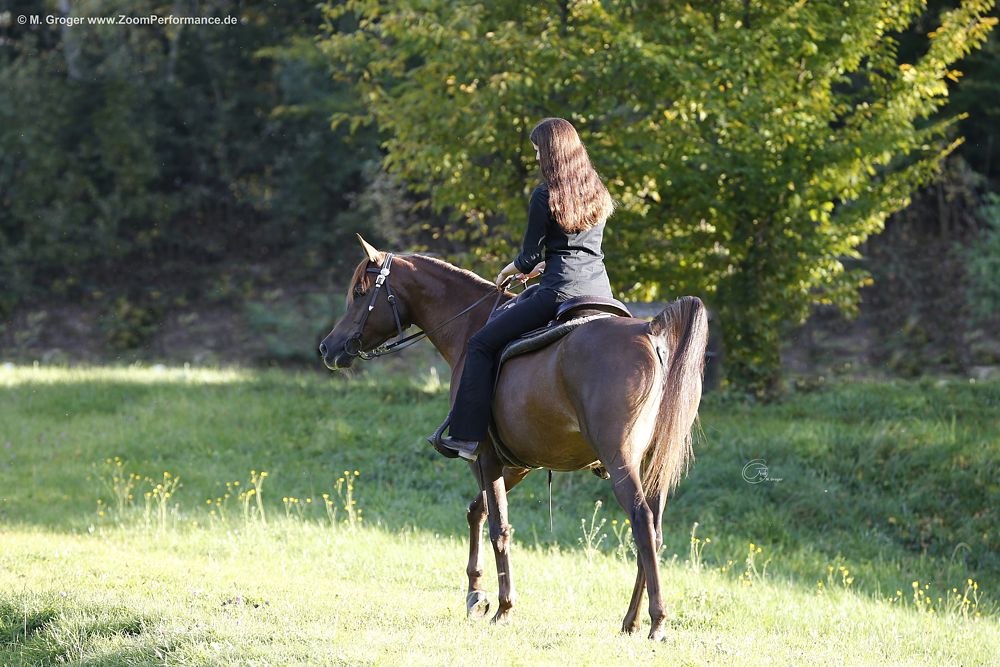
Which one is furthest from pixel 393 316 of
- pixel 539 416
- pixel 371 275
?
pixel 539 416

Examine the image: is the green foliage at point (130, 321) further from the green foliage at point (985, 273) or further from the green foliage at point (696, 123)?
the green foliage at point (985, 273)

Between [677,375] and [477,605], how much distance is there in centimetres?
215

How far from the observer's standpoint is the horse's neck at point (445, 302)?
25.1 feet

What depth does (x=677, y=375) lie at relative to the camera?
6191mm

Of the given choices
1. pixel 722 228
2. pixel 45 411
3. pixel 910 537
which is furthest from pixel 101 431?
pixel 910 537

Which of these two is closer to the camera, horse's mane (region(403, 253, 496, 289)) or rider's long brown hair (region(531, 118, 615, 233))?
rider's long brown hair (region(531, 118, 615, 233))

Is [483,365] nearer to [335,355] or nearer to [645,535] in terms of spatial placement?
[335,355]

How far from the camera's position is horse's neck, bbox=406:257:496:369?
25.1 feet

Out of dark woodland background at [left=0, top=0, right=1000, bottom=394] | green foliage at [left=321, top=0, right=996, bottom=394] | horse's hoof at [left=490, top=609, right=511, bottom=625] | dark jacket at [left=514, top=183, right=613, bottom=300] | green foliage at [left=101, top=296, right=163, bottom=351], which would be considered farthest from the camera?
green foliage at [left=101, top=296, right=163, bottom=351]

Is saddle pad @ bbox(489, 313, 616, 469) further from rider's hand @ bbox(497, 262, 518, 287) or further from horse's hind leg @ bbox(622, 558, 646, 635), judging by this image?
horse's hind leg @ bbox(622, 558, 646, 635)

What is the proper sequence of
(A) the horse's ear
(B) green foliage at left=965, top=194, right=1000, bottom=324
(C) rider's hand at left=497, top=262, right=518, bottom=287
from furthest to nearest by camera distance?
(B) green foliage at left=965, top=194, right=1000, bottom=324, (A) the horse's ear, (C) rider's hand at left=497, top=262, right=518, bottom=287

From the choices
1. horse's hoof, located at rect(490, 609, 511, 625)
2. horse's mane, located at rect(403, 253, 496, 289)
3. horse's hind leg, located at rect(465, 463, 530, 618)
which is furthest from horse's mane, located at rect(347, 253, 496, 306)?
horse's hoof, located at rect(490, 609, 511, 625)

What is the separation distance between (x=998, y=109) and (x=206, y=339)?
62.5ft

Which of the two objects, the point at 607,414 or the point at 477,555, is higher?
the point at 607,414
